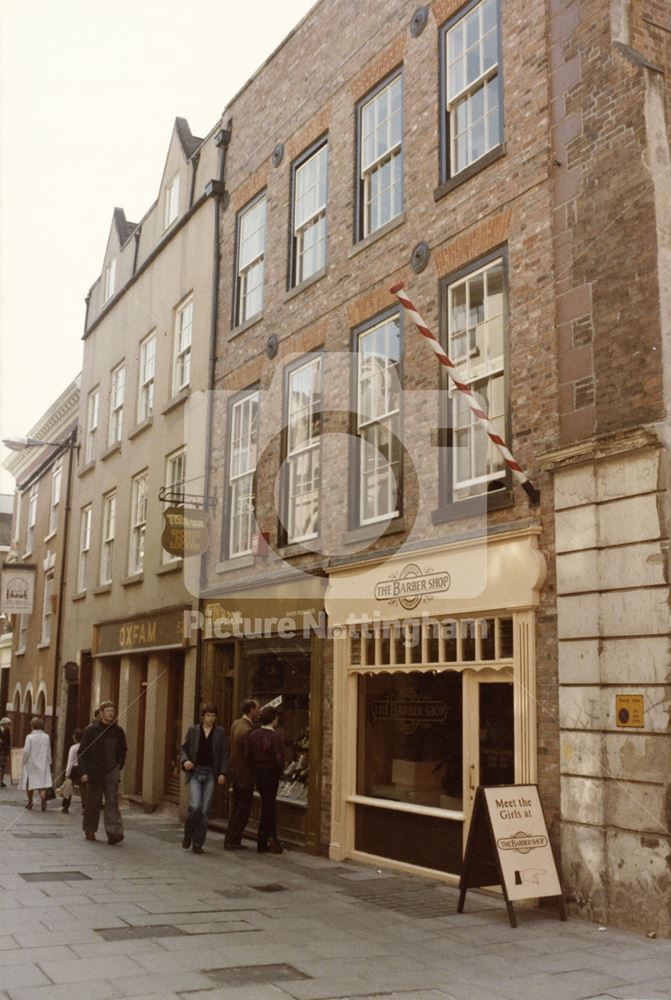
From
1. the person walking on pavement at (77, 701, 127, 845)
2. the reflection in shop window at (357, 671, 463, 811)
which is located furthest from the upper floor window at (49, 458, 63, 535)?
the reflection in shop window at (357, 671, 463, 811)

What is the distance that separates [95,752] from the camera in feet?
41.9

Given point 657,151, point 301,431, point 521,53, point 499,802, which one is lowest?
point 499,802

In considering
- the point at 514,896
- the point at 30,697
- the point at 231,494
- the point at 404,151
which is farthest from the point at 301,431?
the point at 30,697

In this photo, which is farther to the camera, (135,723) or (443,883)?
(135,723)

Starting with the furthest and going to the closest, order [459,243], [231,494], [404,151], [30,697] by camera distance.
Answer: [30,697]
[231,494]
[404,151]
[459,243]

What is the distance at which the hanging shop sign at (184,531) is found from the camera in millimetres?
15641

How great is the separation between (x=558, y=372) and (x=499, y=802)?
3.93 meters

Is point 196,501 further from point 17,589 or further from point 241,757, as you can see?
point 17,589

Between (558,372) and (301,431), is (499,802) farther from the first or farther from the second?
(301,431)

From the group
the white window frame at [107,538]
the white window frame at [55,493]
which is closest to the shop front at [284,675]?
the white window frame at [107,538]

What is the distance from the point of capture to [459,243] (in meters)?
10.9

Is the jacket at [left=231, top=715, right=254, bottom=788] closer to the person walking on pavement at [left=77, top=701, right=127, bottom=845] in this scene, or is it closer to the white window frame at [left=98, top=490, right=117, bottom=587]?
the person walking on pavement at [left=77, top=701, right=127, bottom=845]

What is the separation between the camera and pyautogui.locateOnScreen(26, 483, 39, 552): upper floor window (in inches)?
1215

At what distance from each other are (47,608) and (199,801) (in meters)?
16.2
